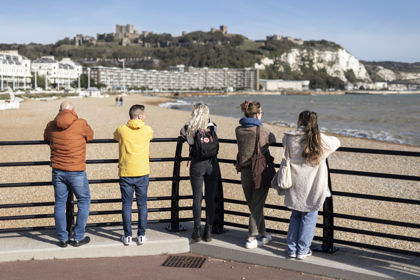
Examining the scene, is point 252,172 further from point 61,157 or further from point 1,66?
point 1,66

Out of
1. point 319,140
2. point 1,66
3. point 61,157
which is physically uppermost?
point 1,66

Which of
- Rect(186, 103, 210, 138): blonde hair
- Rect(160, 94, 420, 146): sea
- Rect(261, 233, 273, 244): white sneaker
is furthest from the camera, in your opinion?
Rect(160, 94, 420, 146): sea

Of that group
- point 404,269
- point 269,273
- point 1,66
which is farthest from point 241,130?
point 1,66

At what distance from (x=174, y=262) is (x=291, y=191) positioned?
4.81 ft

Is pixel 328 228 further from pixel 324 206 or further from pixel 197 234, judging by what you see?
pixel 197 234

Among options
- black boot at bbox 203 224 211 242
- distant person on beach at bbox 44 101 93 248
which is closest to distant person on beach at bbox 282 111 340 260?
black boot at bbox 203 224 211 242

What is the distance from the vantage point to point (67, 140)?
14.1ft

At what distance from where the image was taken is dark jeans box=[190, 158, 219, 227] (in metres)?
4.46

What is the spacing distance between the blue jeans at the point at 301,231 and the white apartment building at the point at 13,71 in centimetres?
13065

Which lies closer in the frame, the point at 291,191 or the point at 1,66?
the point at 291,191

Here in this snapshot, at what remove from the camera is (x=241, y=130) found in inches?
171

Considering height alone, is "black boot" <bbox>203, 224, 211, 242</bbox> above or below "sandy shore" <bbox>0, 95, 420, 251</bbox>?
above

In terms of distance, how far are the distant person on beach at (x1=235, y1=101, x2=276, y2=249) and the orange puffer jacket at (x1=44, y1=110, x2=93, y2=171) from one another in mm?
1690

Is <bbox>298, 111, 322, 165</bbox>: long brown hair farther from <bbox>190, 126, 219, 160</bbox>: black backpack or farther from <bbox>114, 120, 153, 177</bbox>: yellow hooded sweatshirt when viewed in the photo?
<bbox>114, 120, 153, 177</bbox>: yellow hooded sweatshirt
